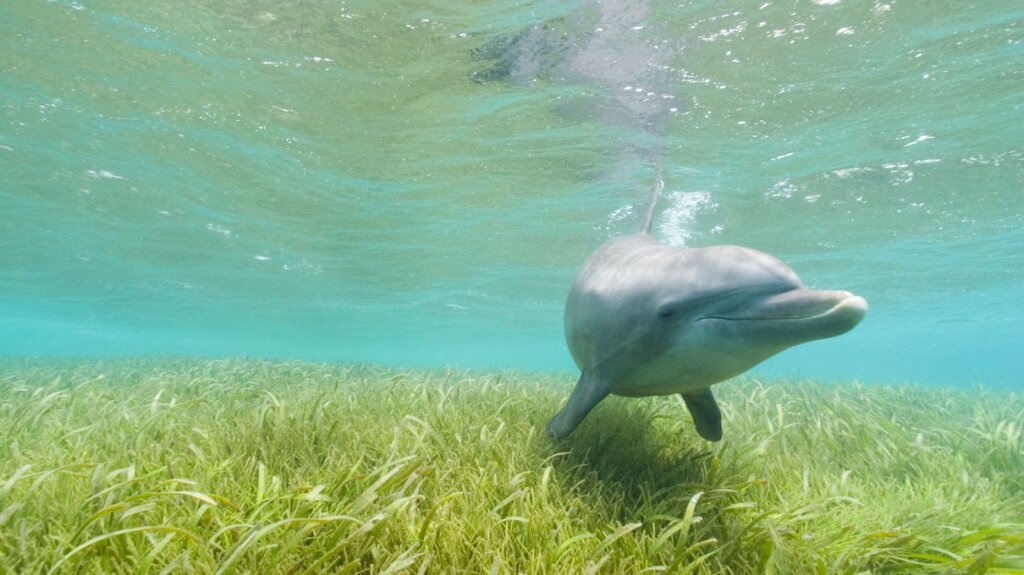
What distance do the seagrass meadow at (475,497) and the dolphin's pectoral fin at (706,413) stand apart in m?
0.24

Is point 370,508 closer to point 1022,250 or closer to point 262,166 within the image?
point 262,166

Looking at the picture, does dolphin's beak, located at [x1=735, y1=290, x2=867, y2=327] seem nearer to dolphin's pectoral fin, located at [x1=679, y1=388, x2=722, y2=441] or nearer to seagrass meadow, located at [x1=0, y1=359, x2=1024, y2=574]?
seagrass meadow, located at [x1=0, y1=359, x2=1024, y2=574]

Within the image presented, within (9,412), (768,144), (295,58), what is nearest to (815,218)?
(768,144)

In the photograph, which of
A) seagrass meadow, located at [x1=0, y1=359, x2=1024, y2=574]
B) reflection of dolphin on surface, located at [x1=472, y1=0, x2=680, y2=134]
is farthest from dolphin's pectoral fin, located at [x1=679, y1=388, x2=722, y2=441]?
reflection of dolphin on surface, located at [x1=472, y1=0, x2=680, y2=134]

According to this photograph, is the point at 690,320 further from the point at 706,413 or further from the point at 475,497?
the point at 475,497

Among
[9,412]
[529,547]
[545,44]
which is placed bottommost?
[529,547]

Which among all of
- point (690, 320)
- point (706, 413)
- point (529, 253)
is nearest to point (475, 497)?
point (690, 320)

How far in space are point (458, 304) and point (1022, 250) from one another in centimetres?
2878

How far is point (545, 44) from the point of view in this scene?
847 centimetres

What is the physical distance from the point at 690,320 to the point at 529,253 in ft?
62.8

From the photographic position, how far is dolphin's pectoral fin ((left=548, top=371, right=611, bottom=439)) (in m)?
3.24

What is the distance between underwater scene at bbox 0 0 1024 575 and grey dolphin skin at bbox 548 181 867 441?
0.02 m

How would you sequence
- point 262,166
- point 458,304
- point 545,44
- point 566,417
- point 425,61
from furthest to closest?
point 458,304
point 262,166
point 425,61
point 545,44
point 566,417

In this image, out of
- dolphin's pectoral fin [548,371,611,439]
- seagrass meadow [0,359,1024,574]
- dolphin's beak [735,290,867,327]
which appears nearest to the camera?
seagrass meadow [0,359,1024,574]
